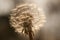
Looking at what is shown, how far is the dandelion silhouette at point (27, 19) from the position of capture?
91 cm

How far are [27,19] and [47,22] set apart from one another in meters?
0.19

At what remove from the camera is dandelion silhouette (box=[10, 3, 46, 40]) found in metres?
0.91

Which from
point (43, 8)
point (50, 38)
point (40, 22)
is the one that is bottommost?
point (50, 38)

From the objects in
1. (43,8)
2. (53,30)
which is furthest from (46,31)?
(43,8)

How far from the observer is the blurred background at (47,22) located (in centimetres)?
102

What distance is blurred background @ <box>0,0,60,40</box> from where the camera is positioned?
3.34 ft

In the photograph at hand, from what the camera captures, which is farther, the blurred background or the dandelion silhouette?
the blurred background

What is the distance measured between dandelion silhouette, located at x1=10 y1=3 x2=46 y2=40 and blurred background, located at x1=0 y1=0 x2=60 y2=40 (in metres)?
0.05

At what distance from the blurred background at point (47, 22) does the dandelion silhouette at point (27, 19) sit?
0.05 metres

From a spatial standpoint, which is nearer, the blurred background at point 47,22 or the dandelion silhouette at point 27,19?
the dandelion silhouette at point 27,19

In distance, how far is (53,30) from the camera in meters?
1.04

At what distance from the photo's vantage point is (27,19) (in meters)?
0.92

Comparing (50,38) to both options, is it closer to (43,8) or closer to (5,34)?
(43,8)

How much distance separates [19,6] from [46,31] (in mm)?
273
